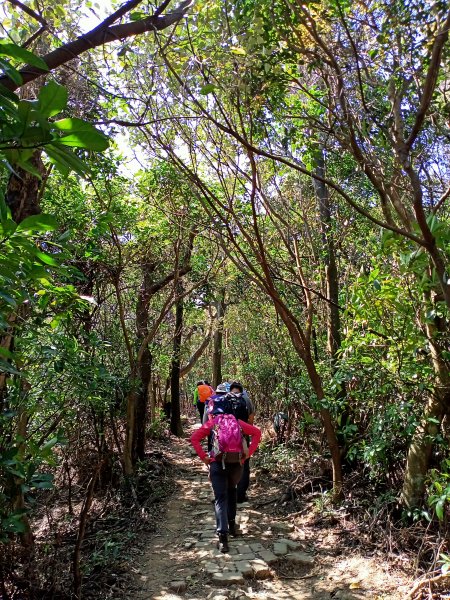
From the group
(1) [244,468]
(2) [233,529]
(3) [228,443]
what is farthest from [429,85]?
(1) [244,468]

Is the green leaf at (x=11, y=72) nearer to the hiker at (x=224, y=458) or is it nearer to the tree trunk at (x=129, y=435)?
the hiker at (x=224, y=458)

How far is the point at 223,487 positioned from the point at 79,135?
16.2 ft

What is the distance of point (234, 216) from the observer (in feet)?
17.6

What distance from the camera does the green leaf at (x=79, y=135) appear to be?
3.80ft

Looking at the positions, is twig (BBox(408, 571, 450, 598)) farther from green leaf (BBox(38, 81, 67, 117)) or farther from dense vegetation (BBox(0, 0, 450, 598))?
green leaf (BBox(38, 81, 67, 117))

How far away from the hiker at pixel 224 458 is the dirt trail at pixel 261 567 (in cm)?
41

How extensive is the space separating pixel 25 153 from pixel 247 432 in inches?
196

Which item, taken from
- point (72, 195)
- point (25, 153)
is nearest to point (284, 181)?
point (72, 195)

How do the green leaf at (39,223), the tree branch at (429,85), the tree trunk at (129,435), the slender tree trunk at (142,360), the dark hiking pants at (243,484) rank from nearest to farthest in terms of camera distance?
the green leaf at (39,223) < the tree branch at (429,85) < the dark hiking pants at (243,484) < the tree trunk at (129,435) < the slender tree trunk at (142,360)

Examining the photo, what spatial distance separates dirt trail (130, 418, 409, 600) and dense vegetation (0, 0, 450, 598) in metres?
0.68

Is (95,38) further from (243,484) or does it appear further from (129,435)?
(129,435)

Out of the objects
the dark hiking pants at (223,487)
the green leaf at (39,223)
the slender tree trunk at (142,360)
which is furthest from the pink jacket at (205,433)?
the green leaf at (39,223)

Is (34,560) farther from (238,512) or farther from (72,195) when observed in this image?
(72,195)

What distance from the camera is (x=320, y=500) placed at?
6.06m
